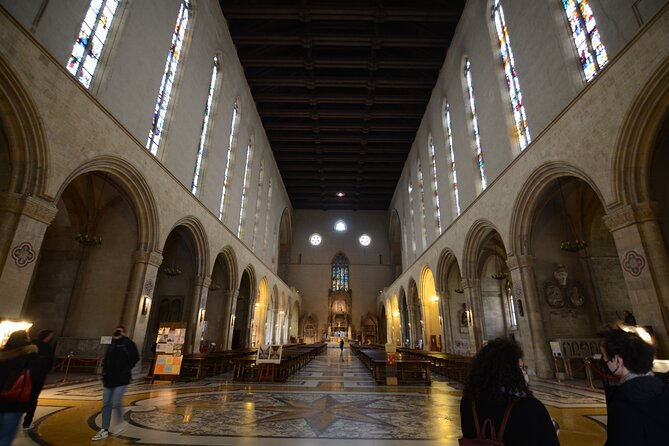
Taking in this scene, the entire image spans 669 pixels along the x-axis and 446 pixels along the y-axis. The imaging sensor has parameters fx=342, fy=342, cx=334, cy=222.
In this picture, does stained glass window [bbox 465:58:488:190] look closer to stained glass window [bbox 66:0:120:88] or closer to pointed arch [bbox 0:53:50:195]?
stained glass window [bbox 66:0:120:88]

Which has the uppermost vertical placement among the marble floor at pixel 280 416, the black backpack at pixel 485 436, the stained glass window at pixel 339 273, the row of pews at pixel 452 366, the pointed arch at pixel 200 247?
the stained glass window at pixel 339 273

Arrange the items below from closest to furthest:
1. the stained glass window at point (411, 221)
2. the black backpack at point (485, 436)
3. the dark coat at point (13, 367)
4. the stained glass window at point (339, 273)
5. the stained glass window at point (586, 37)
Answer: the black backpack at point (485, 436) < the dark coat at point (13, 367) < the stained glass window at point (586, 37) < the stained glass window at point (411, 221) < the stained glass window at point (339, 273)

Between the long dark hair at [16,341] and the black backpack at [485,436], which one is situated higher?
the long dark hair at [16,341]

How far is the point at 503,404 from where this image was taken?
1519 millimetres

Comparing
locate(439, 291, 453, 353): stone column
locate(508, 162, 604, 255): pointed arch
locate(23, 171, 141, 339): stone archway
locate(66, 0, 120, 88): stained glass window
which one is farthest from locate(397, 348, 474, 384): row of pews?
locate(66, 0, 120, 88): stained glass window

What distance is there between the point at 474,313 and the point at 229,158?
41.3ft

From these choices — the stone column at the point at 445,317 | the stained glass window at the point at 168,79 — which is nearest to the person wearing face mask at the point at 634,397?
the stained glass window at the point at 168,79

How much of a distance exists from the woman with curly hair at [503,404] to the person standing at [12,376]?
336 centimetres

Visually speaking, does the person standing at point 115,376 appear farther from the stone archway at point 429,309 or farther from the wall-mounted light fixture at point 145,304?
the stone archway at point 429,309

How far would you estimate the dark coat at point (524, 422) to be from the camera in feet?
4.61

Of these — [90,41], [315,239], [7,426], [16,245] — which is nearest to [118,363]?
[7,426]

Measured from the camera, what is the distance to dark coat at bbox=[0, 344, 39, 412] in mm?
2688

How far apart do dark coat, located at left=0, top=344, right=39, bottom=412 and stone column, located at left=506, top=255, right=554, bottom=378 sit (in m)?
10.4

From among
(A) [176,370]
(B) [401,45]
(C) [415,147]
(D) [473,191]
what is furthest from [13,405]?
(C) [415,147]
